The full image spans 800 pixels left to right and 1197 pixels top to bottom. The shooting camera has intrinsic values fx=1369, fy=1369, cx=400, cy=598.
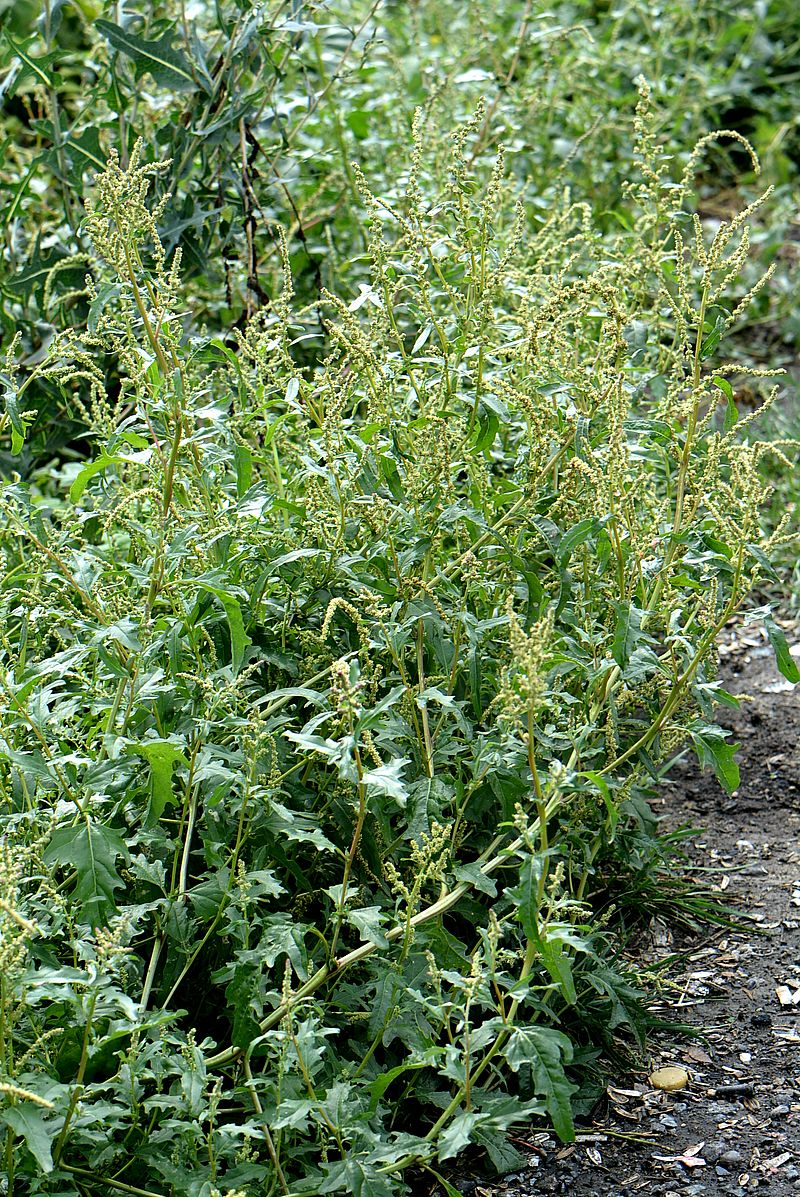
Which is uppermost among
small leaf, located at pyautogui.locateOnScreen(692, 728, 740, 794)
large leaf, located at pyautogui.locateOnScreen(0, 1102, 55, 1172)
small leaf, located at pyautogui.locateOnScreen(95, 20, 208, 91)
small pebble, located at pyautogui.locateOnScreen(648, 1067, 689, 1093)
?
small leaf, located at pyautogui.locateOnScreen(95, 20, 208, 91)

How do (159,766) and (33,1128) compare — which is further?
(159,766)

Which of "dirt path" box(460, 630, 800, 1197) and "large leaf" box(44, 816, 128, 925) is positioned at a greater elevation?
"large leaf" box(44, 816, 128, 925)

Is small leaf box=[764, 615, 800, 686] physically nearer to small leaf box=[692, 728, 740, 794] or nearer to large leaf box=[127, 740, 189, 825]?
small leaf box=[692, 728, 740, 794]

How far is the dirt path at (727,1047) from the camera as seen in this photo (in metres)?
2.35

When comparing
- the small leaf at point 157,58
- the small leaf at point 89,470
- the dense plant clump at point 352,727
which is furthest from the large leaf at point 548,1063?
the small leaf at point 157,58

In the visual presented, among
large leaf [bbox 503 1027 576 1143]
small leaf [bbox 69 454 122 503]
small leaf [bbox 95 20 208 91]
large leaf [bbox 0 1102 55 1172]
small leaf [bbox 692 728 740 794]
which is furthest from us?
small leaf [bbox 95 20 208 91]

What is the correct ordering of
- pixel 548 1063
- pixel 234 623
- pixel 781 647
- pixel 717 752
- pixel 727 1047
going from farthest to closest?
pixel 727 1047
pixel 717 752
pixel 781 647
pixel 234 623
pixel 548 1063

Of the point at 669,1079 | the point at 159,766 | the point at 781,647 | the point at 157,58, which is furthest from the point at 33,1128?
the point at 157,58

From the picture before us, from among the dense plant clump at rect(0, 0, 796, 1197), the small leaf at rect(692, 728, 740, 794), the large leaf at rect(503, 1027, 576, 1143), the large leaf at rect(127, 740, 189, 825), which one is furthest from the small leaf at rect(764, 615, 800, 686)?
the large leaf at rect(127, 740, 189, 825)

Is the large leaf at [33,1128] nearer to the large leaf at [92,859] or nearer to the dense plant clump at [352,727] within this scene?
the dense plant clump at [352,727]

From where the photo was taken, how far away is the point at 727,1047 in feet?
8.66

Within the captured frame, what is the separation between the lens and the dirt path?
7.72 feet

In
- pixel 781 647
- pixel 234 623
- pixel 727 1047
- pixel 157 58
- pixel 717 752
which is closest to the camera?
pixel 234 623

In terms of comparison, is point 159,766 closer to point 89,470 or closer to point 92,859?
point 92,859
